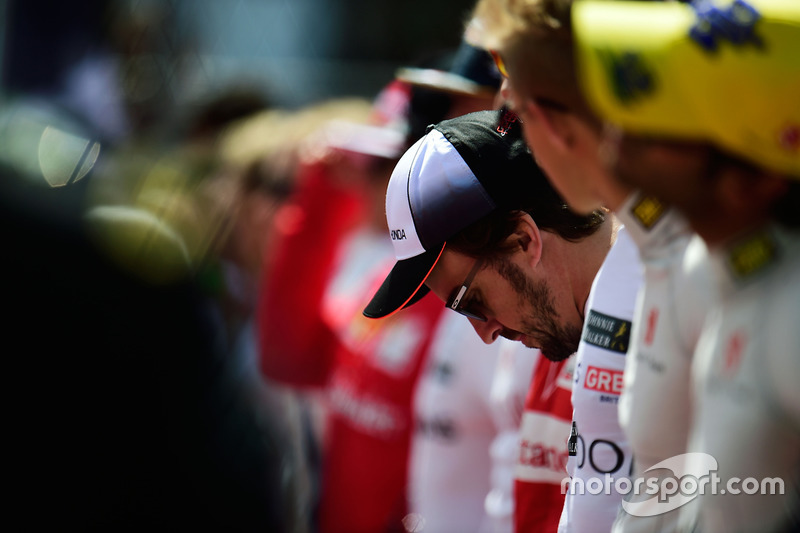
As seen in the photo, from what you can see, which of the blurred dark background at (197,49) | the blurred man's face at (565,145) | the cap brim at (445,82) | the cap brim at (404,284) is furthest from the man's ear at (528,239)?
the blurred dark background at (197,49)

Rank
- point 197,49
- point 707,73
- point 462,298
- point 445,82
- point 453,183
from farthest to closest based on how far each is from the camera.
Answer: point 197,49 < point 445,82 < point 462,298 < point 453,183 < point 707,73

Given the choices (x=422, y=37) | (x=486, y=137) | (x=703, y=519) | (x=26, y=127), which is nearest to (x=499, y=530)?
(x=486, y=137)

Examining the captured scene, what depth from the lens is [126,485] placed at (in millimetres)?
1268

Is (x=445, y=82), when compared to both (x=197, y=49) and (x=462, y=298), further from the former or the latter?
(x=197, y=49)

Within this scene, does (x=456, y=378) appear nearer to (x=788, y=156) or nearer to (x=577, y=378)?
(x=577, y=378)

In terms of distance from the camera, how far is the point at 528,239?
1774 mm

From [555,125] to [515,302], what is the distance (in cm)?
54

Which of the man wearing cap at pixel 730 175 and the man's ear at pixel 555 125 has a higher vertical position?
the man's ear at pixel 555 125

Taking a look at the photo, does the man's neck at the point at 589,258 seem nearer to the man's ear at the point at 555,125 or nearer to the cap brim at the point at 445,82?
the man's ear at the point at 555,125

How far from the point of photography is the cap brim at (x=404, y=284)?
1803 mm

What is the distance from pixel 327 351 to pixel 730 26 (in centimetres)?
296

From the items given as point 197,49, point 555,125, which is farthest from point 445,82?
point 197,49

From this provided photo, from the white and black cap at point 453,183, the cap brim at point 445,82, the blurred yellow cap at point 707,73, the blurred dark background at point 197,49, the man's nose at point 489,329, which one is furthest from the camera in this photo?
the blurred dark background at point 197,49

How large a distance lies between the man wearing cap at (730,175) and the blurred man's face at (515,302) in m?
0.59
